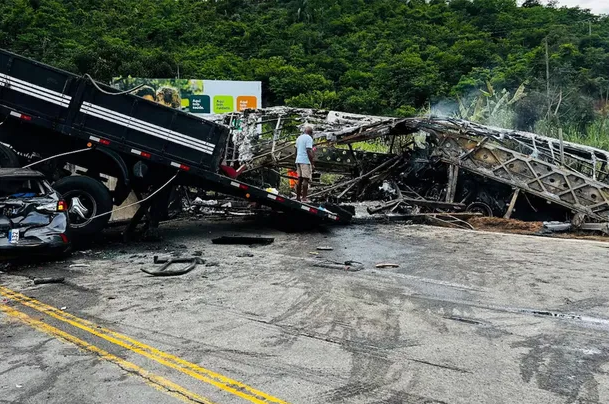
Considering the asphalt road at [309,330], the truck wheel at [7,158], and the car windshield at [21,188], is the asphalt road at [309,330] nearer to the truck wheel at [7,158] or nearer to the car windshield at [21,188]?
the car windshield at [21,188]

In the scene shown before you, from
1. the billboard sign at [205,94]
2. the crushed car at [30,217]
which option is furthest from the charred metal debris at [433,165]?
the billboard sign at [205,94]

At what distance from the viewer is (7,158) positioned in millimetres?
10141

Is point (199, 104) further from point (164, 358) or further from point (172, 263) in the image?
point (164, 358)

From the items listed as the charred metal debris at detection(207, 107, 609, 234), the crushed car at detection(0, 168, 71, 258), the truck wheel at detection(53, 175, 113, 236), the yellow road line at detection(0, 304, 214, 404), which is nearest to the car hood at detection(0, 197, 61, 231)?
the crushed car at detection(0, 168, 71, 258)

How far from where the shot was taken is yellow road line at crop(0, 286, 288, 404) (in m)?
4.12

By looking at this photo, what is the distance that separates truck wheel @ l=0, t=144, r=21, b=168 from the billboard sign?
22.7 m

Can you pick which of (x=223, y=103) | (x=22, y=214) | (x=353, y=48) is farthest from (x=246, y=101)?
(x=22, y=214)

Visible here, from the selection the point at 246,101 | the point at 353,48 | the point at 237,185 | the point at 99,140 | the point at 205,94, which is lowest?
the point at 237,185

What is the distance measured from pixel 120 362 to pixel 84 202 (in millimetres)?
6221

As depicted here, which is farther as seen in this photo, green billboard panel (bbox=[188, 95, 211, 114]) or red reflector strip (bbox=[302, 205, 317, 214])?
green billboard panel (bbox=[188, 95, 211, 114])

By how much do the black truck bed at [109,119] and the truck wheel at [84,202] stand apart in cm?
76

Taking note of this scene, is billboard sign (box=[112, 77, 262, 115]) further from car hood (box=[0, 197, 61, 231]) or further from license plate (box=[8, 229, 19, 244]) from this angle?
license plate (box=[8, 229, 19, 244])

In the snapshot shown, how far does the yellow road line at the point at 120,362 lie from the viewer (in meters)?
4.09

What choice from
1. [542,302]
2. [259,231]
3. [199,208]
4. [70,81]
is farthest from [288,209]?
[542,302]
